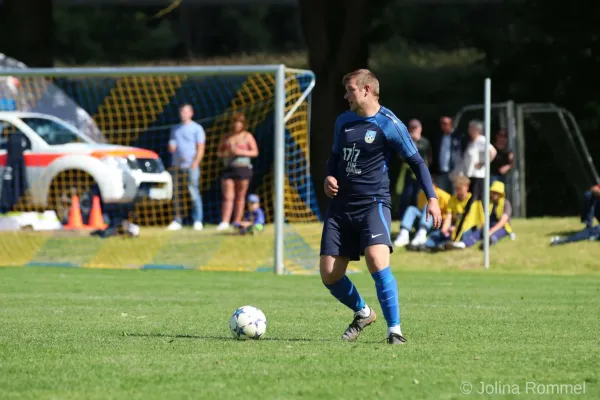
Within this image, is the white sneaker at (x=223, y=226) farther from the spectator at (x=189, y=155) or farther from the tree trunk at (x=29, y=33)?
the tree trunk at (x=29, y=33)

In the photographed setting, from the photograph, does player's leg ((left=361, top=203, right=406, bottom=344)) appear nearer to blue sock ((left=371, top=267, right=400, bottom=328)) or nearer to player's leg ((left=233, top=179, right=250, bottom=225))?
blue sock ((left=371, top=267, right=400, bottom=328))

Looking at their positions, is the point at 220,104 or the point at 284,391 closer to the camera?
the point at 284,391

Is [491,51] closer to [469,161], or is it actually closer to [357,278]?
[469,161]

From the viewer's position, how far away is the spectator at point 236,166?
1992cm

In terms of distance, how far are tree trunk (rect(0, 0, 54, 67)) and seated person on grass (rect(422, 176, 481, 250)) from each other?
1076 cm

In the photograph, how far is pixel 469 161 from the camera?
19297 mm

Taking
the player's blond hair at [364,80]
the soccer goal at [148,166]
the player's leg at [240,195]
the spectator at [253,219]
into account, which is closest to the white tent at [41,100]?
the soccer goal at [148,166]

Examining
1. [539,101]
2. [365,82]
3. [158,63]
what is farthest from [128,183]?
[158,63]

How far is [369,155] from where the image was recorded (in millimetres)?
Result: 8680

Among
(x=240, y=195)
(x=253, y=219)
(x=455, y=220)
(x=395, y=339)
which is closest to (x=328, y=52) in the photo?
(x=240, y=195)

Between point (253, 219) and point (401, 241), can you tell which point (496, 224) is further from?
point (253, 219)

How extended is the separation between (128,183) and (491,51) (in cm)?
1077

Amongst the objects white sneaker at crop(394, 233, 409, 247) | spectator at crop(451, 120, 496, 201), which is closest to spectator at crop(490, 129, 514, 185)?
spectator at crop(451, 120, 496, 201)

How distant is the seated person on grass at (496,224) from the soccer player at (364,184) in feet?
34.2
